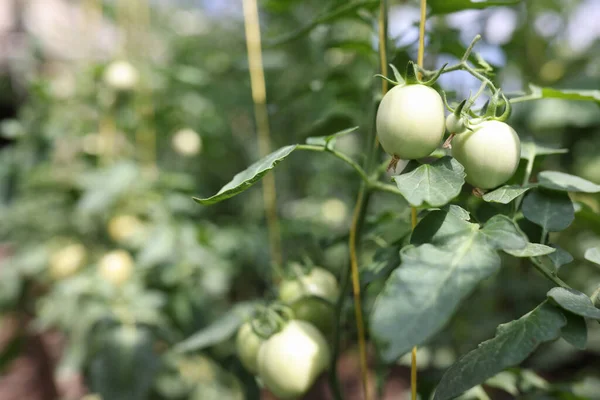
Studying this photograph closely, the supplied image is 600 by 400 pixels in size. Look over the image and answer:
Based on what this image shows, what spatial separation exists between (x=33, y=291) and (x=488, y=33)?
4.89ft

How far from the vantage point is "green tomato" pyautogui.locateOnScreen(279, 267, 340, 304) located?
746 millimetres

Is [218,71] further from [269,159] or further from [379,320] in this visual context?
[379,320]

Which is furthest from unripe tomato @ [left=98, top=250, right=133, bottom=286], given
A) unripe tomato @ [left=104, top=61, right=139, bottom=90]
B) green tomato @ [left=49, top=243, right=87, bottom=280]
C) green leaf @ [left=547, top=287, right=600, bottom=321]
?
green leaf @ [left=547, top=287, right=600, bottom=321]

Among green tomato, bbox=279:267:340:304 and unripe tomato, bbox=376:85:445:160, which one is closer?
unripe tomato, bbox=376:85:445:160

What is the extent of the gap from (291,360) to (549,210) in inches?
14.0

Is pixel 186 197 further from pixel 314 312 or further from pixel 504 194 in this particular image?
pixel 504 194

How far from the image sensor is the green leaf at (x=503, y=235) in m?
0.44

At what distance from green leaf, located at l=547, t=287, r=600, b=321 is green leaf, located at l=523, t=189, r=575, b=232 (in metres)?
0.09

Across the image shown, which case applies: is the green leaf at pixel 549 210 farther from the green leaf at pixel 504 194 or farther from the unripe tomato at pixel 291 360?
the unripe tomato at pixel 291 360

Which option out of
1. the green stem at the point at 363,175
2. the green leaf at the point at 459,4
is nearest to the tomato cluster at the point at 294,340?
the green stem at the point at 363,175

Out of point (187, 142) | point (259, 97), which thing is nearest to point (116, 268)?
point (187, 142)

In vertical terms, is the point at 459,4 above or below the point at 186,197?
above

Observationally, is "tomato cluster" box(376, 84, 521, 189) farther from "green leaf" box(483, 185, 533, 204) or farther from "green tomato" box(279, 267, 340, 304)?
"green tomato" box(279, 267, 340, 304)

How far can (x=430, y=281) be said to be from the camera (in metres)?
0.41
